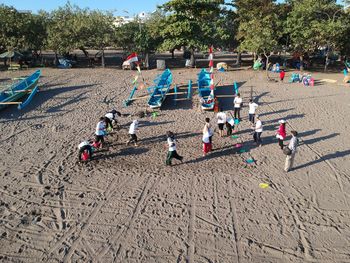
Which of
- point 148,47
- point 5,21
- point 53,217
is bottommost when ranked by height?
point 53,217

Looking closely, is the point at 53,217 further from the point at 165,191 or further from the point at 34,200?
the point at 165,191

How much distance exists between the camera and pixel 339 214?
8148 mm

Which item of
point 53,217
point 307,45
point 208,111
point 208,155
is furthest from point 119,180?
point 307,45

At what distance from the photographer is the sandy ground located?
23.2 feet

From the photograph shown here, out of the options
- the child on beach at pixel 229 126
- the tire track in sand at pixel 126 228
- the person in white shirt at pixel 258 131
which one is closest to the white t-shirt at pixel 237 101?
the child on beach at pixel 229 126

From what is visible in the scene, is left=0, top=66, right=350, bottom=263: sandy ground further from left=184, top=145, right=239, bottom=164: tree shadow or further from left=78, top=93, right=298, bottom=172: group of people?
left=78, top=93, right=298, bottom=172: group of people

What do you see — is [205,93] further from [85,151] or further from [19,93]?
[19,93]

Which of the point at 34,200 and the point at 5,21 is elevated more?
the point at 5,21

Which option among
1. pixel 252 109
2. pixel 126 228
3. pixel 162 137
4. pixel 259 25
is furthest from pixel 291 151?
pixel 259 25

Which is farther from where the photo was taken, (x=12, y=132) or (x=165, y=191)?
(x=12, y=132)

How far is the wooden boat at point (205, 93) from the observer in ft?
55.2

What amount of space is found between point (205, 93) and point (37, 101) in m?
11.1

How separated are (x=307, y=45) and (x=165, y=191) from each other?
2488cm

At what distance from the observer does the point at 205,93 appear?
64.0ft
